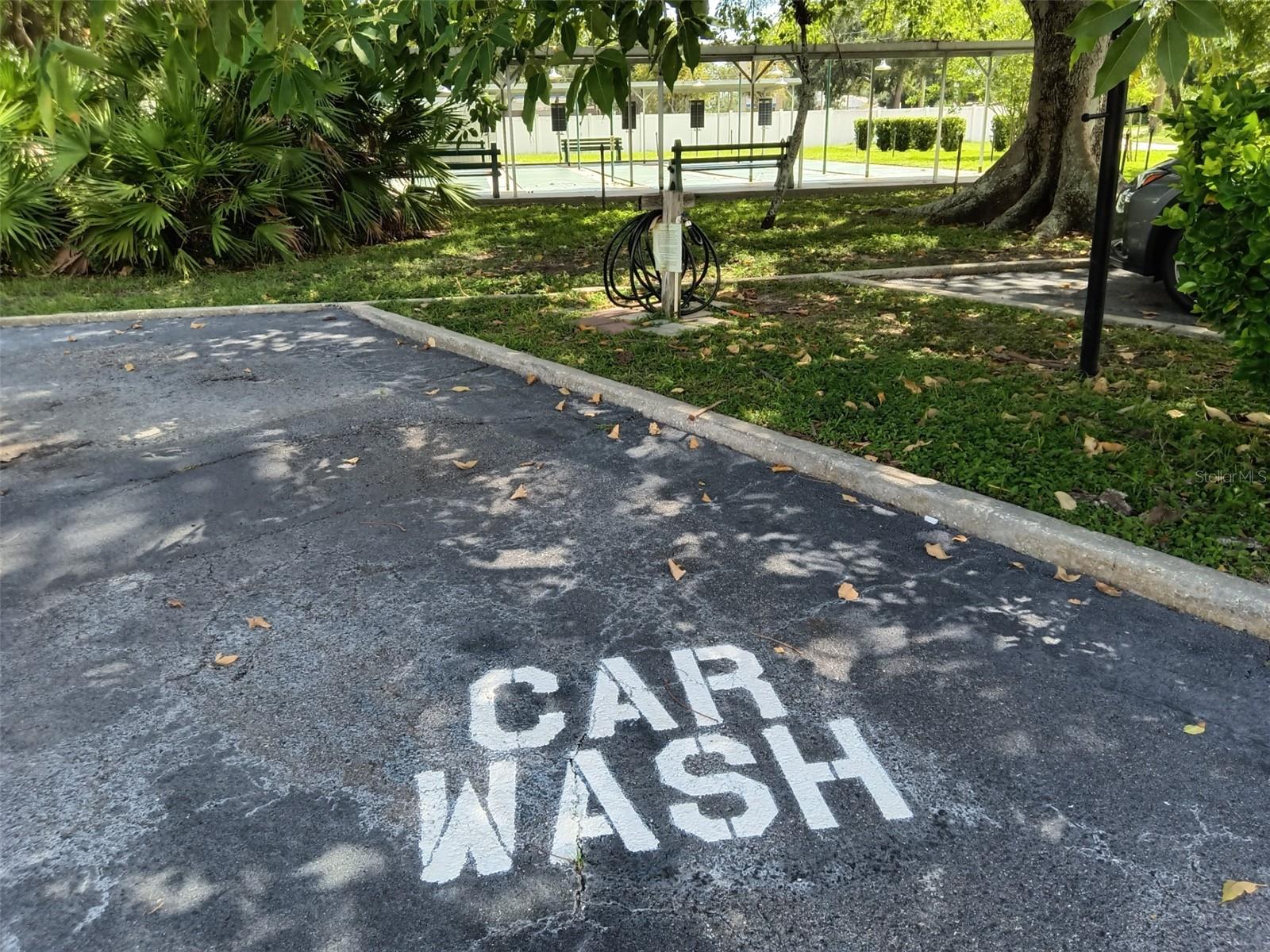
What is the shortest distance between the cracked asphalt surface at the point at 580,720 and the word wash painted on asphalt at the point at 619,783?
0.06 feet

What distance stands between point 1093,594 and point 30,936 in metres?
3.51

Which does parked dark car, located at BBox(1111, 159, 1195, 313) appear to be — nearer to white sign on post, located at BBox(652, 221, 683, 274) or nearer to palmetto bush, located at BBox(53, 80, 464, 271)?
white sign on post, located at BBox(652, 221, 683, 274)

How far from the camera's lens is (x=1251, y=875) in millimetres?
2316

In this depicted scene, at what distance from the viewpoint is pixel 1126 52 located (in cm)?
232

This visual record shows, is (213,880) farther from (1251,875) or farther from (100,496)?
(100,496)

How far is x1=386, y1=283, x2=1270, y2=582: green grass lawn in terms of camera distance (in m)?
4.19

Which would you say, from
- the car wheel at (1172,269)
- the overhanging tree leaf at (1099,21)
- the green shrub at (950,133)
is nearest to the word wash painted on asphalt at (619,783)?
the overhanging tree leaf at (1099,21)

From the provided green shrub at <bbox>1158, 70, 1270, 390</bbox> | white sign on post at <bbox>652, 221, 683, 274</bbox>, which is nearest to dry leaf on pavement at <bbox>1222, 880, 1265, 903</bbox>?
green shrub at <bbox>1158, 70, 1270, 390</bbox>

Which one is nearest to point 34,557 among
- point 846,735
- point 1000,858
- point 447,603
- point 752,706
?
point 447,603

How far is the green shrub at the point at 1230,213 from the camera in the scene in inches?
163

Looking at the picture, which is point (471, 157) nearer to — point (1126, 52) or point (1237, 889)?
point (1126, 52)

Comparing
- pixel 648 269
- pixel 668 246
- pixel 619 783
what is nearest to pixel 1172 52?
pixel 619 783

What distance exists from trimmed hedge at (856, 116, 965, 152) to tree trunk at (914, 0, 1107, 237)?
23641 mm

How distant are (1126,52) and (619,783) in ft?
7.49
